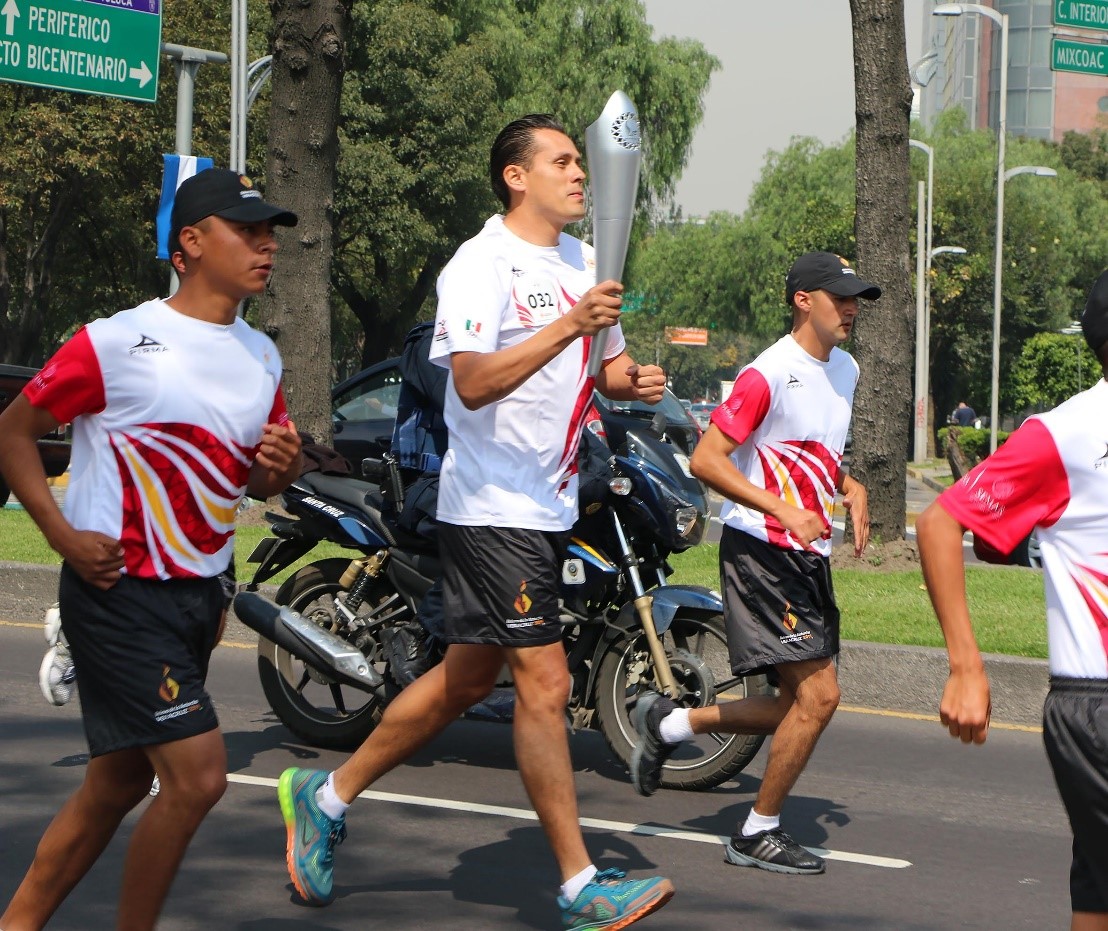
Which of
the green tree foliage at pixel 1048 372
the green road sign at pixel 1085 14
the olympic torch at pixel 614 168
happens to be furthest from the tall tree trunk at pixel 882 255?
the green tree foliage at pixel 1048 372

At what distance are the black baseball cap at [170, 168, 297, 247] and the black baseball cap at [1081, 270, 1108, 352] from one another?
5.45 ft

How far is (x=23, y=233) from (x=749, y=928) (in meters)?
35.8

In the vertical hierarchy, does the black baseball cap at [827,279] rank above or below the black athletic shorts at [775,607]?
above

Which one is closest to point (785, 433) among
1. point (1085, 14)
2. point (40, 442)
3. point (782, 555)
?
point (782, 555)

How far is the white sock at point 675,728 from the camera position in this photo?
523 cm

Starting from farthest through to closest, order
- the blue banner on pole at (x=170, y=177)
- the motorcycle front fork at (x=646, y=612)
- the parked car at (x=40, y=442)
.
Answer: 1. the parked car at (x=40, y=442)
2. the blue banner on pole at (x=170, y=177)
3. the motorcycle front fork at (x=646, y=612)

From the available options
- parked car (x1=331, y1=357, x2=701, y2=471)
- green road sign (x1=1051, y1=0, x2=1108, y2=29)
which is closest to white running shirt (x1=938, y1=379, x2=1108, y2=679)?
green road sign (x1=1051, y1=0, x2=1108, y2=29)

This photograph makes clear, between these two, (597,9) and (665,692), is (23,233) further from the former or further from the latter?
(665,692)

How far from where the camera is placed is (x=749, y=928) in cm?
457

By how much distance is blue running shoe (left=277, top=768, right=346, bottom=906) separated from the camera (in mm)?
4594

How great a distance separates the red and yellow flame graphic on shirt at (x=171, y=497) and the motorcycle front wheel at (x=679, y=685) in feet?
8.61

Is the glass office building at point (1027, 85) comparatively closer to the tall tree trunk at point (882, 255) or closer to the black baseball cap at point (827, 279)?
the tall tree trunk at point (882, 255)

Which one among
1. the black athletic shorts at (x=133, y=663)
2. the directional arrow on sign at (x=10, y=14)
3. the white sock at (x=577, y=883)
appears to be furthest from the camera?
the directional arrow on sign at (x=10, y=14)

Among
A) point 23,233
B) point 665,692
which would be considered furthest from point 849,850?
A: point 23,233
